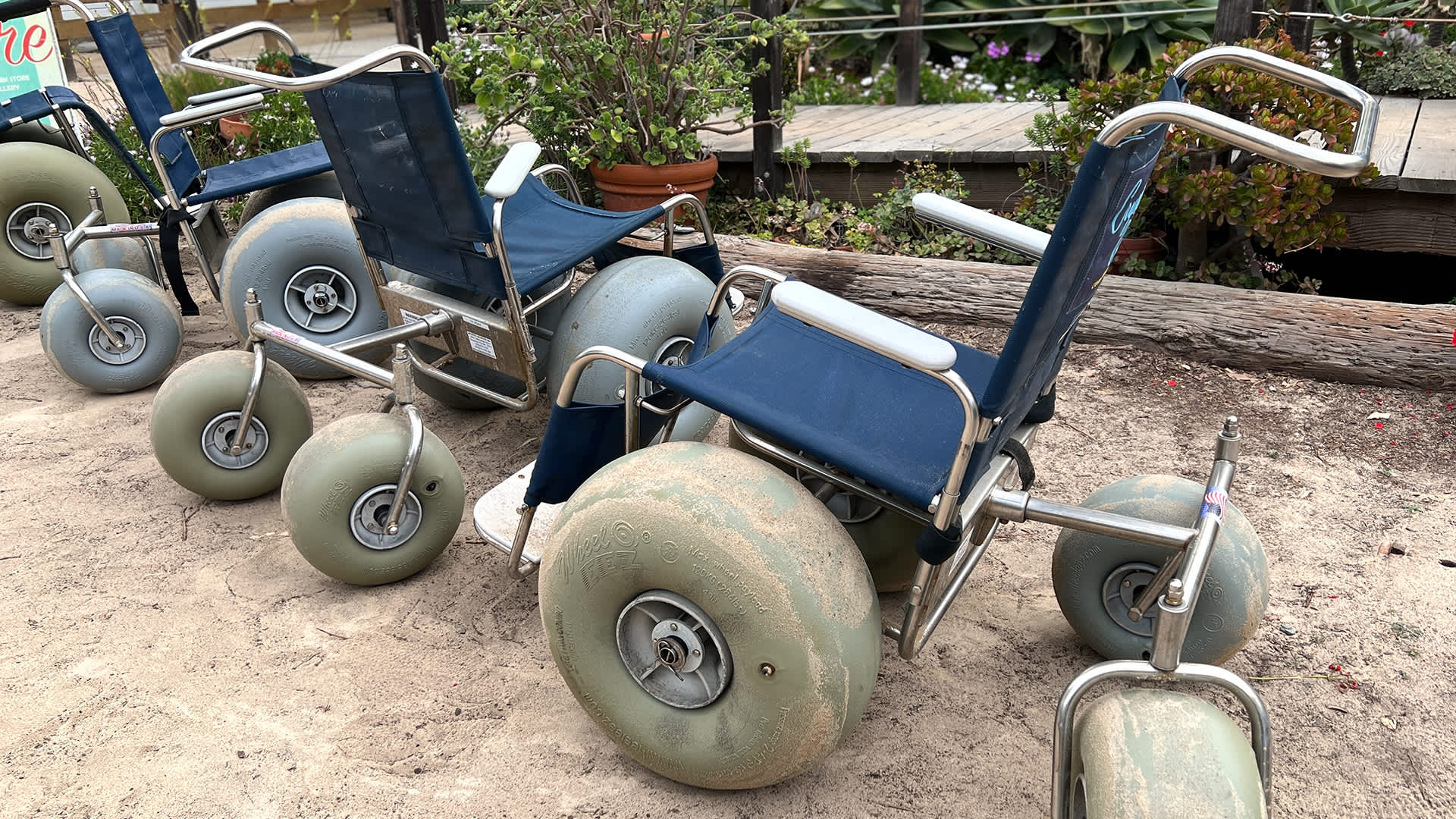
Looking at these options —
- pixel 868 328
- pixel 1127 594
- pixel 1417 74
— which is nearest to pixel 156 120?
pixel 868 328

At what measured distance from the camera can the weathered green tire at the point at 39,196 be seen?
3.93 meters

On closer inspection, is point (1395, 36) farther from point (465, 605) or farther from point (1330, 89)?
point (465, 605)

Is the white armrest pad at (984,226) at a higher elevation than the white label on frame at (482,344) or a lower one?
higher

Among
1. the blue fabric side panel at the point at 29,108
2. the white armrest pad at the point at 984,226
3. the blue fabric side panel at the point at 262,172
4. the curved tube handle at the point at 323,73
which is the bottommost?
the blue fabric side panel at the point at 262,172

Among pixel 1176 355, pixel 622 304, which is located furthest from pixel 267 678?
pixel 1176 355

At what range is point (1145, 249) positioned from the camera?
3.72 m

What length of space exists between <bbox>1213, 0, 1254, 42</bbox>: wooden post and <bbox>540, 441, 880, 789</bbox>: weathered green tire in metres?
2.87

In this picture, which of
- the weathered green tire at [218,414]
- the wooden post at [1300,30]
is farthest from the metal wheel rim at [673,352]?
the wooden post at [1300,30]

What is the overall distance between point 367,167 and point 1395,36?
15.7ft

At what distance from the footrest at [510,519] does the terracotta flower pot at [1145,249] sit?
7.71 feet

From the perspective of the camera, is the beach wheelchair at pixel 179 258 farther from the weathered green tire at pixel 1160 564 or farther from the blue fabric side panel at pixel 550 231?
the weathered green tire at pixel 1160 564

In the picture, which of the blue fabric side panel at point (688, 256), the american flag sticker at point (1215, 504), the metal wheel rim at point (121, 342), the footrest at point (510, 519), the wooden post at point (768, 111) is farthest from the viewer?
the wooden post at point (768, 111)

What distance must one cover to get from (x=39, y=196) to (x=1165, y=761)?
4411 millimetres

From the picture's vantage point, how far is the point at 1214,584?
184 centimetres
